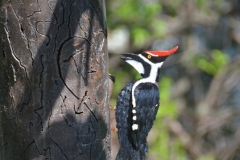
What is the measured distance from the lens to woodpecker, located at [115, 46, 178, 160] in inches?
115

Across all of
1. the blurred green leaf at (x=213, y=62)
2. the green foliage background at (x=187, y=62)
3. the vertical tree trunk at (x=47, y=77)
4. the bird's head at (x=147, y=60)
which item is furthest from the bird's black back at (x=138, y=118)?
the blurred green leaf at (x=213, y=62)

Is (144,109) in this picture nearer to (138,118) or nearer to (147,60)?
(138,118)

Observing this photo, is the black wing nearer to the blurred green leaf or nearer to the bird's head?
the bird's head

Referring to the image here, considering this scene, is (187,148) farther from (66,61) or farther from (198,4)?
(66,61)

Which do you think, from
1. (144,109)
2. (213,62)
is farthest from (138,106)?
(213,62)

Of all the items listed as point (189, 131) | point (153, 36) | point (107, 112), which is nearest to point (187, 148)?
point (189, 131)

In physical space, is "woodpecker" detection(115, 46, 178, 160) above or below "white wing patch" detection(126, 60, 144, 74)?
below

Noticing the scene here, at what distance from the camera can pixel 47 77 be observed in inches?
85.8

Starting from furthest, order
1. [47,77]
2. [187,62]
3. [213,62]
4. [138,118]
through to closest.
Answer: [187,62] < [213,62] < [138,118] < [47,77]

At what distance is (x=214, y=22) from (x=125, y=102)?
11.3 feet

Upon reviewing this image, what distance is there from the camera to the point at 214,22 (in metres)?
6.23

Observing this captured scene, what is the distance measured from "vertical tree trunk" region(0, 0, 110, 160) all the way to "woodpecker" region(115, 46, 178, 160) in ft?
2.12

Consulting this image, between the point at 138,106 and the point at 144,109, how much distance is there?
41 mm

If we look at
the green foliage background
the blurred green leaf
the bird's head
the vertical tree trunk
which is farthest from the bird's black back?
the blurred green leaf
